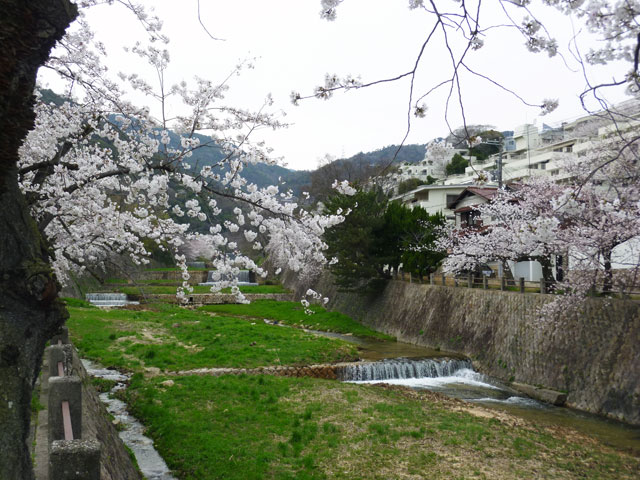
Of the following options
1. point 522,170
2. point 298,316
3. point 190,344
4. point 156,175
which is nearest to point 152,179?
point 156,175

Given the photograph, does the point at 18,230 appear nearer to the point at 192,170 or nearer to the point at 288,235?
the point at 192,170

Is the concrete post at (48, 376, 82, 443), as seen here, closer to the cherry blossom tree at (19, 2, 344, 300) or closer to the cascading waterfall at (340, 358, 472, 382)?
the cherry blossom tree at (19, 2, 344, 300)

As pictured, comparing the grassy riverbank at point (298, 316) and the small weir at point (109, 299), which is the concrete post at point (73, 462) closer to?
the grassy riverbank at point (298, 316)

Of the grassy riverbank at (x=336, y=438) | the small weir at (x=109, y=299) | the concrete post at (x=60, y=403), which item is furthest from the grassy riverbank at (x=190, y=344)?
the small weir at (x=109, y=299)

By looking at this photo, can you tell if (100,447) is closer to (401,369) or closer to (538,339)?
(401,369)

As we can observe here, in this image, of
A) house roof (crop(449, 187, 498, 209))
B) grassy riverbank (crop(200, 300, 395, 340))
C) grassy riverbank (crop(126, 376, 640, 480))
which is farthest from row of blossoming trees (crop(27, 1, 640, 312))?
house roof (crop(449, 187, 498, 209))

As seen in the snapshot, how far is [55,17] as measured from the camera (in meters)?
3.55

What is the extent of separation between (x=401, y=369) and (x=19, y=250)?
14288mm

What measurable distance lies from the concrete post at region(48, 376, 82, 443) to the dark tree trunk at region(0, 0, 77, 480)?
0.77 meters

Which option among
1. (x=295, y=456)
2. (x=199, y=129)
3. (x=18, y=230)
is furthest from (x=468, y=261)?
(x=18, y=230)

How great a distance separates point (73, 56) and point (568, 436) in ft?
36.7

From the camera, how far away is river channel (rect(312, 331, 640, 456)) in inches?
430

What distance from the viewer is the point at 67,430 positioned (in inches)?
168

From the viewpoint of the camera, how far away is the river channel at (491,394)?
10.9 m
